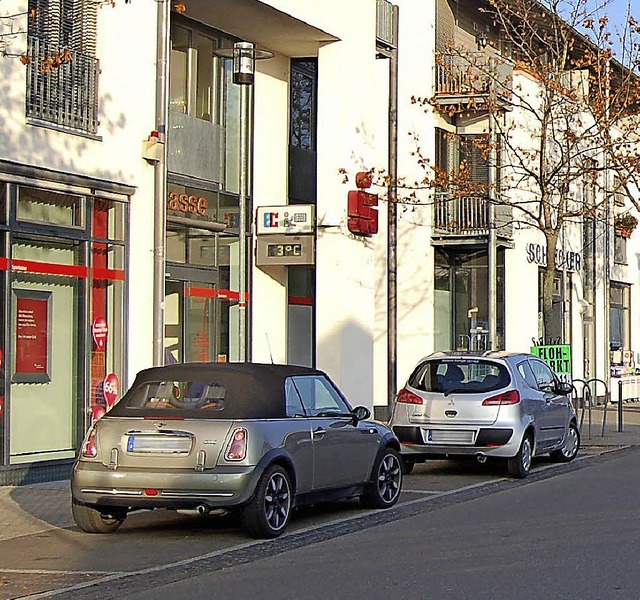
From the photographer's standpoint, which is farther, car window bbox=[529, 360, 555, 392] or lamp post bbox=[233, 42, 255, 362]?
lamp post bbox=[233, 42, 255, 362]

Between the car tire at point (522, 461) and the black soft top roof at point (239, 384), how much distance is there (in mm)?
5299

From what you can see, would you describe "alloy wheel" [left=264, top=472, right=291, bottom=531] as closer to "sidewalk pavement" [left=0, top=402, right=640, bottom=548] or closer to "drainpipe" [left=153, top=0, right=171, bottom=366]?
"sidewalk pavement" [left=0, top=402, right=640, bottom=548]

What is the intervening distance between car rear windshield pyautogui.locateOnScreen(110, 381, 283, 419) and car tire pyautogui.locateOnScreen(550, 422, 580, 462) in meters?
8.17

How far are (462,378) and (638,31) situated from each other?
939 centimetres

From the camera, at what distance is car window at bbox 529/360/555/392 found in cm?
1794

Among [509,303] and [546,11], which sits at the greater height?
[546,11]

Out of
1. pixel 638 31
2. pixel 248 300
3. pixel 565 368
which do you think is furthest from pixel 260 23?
pixel 565 368

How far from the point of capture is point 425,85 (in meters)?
29.8

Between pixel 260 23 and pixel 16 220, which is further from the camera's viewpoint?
pixel 260 23

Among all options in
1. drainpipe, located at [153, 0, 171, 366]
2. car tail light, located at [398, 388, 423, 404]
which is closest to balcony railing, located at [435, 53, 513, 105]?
drainpipe, located at [153, 0, 171, 366]

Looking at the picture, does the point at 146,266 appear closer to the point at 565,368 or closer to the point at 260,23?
the point at 260,23

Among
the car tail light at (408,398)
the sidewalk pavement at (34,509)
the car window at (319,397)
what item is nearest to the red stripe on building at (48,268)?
the sidewalk pavement at (34,509)

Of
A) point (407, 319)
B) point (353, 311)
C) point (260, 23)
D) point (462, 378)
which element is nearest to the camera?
point (462, 378)

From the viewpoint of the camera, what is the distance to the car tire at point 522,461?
55.0 feet
